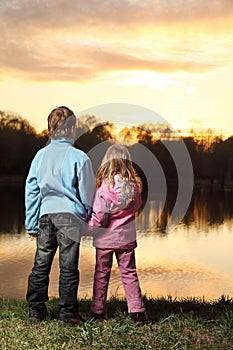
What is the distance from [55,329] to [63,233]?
697 mm

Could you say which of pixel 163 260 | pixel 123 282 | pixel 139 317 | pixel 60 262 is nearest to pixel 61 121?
pixel 60 262

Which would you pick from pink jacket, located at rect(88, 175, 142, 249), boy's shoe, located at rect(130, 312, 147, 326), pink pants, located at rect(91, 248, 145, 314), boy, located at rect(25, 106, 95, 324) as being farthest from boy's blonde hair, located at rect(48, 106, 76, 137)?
boy's shoe, located at rect(130, 312, 147, 326)

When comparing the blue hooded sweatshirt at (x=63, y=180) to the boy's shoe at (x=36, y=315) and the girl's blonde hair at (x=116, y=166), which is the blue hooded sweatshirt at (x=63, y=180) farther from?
the boy's shoe at (x=36, y=315)

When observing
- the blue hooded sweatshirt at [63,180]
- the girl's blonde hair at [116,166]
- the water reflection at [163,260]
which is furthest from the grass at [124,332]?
the water reflection at [163,260]

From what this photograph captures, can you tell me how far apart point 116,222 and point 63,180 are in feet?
1.67

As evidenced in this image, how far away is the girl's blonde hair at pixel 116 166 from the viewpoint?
4855mm

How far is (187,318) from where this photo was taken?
→ 4.98 meters

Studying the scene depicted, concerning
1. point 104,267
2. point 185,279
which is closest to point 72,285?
point 104,267

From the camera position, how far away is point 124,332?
4586mm

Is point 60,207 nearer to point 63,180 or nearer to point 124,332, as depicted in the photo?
point 63,180

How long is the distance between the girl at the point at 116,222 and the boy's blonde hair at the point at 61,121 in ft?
1.15

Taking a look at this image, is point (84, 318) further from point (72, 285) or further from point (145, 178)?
point (145, 178)

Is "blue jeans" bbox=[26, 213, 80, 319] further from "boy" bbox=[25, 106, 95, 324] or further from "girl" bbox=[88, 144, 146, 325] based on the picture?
"girl" bbox=[88, 144, 146, 325]

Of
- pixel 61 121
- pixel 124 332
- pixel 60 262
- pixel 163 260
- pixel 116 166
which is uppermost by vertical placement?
pixel 61 121
